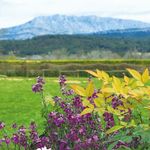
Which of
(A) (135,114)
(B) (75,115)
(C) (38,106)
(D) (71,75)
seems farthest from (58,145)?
(D) (71,75)

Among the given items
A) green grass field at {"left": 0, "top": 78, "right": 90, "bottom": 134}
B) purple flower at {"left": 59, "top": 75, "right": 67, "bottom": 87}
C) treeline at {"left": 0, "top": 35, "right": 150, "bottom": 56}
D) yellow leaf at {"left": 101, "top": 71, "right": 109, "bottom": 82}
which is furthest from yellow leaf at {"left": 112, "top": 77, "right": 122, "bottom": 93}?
treeline at {"left": 0, "top": 35, "right": 150, "bottom": 56}

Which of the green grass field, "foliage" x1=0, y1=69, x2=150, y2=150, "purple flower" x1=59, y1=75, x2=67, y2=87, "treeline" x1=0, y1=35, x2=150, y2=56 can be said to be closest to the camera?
"foliage" x1=0, y1=69, x2=150, y2=150

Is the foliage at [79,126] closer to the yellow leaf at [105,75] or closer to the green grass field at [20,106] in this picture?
the yellow leaf at [105,75]

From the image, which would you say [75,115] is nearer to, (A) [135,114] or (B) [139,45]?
(A) [135,114]

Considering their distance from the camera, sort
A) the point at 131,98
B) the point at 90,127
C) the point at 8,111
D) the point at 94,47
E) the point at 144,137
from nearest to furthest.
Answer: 1. the point at 144,137
2. the point at 131,98
3. the point at 90,127
4. the point at 8,111
5. the point at 94,47

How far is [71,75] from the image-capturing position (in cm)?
3594

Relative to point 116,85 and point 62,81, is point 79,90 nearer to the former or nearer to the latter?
point 116,85

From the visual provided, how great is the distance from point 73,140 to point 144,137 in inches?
51.3

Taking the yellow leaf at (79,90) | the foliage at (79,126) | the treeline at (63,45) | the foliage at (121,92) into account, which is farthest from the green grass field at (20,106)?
the treeline at (63,45)

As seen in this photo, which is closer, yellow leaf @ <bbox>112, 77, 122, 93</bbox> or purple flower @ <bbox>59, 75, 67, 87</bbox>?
yellow leaf @ <bbox>112, 77, 122, 93</bbox>

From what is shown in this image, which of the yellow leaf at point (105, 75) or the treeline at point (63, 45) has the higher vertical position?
the treeline at point (63, 45)

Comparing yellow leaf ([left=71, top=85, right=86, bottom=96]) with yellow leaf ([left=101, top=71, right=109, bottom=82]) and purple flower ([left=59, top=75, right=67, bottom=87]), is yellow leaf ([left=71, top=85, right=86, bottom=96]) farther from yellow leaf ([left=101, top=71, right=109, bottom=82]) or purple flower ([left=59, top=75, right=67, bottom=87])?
purple flower ([left=59, top=75, right=67, bottom=87])

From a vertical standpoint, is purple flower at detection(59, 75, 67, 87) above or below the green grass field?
above

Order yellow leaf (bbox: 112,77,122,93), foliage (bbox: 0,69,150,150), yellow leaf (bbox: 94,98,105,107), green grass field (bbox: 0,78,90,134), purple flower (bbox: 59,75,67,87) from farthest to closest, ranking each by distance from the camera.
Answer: green grass field (bbox: 0,78,90,134)
purple flower (bbox: 59,75,67,87)
foliage (bbox: 0,69,150,150)
yellow leaf (bbox: 94,98,105,107)
yellow leaf (bbox: 112,77,122,93)
